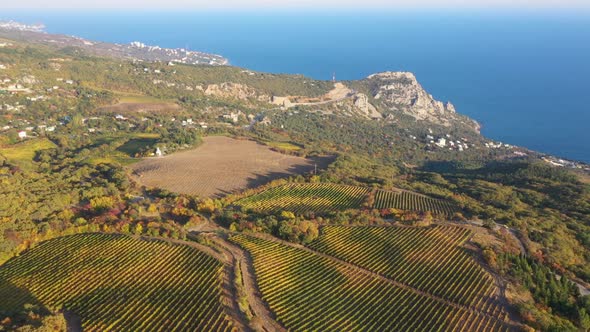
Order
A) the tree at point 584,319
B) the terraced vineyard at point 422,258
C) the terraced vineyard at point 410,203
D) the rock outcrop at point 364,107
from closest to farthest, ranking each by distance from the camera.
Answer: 1. the tree at point 584,319
2. the terraced vineyard at point 422,258
3. the terraced vineyard at point 410,203
4. the rock outcrop at point 364,107

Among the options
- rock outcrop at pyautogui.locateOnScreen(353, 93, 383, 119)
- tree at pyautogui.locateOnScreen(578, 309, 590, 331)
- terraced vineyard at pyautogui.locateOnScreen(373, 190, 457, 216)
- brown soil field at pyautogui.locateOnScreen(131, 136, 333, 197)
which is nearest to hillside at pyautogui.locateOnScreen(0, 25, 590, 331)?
tree at pyautogui.locateOnScreen(578, 309, 590, 331)

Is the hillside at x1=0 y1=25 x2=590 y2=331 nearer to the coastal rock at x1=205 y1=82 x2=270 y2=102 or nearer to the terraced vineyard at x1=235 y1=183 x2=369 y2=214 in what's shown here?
the terraced vineyard at x1=235 y1=183 x2=369 y2=214

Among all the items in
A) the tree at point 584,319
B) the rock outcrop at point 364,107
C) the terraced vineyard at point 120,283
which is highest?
the rock outcrop at point 364,107

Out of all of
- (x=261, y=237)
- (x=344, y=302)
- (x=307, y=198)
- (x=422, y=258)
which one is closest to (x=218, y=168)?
(x=307, y=198)

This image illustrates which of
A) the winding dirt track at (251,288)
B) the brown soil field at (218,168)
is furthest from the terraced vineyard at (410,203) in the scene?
the winding dirt track at (251,288)

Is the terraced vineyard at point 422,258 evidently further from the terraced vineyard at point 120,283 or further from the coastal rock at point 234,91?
the coastal rock at point 234,91
